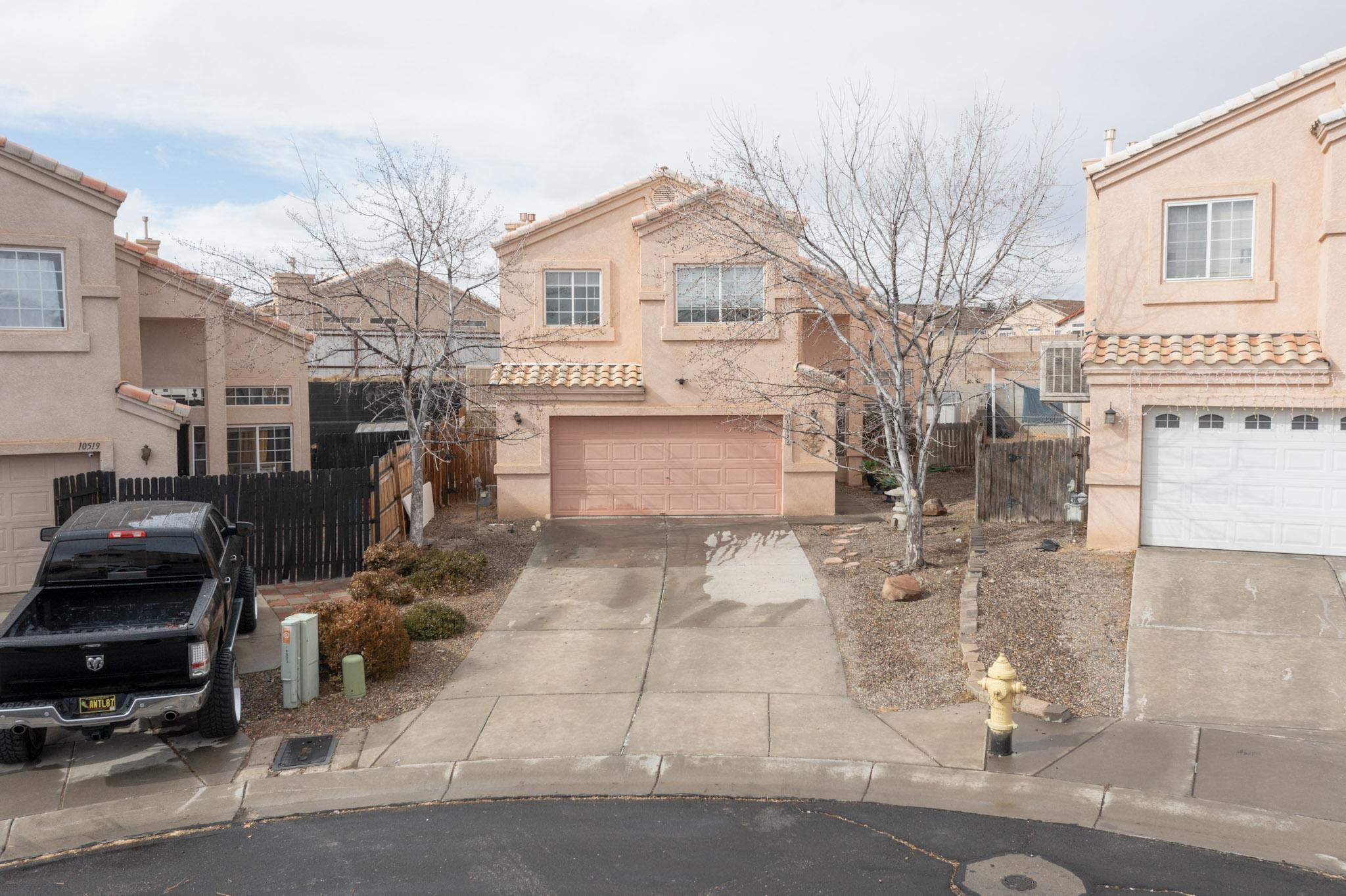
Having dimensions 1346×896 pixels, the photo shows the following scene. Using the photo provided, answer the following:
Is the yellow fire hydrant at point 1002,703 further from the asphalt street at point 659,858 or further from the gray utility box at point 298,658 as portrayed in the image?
the gray utility box at point 298,658

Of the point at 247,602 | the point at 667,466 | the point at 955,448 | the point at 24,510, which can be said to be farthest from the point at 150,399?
the point at 955,448

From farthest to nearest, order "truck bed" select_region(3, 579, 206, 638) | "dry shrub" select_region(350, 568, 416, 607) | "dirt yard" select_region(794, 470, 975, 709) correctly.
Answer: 1. "dry shrub" select_region(350, 568, 416, 607)
2. "dirt yard" select_region(794, 470, 975, 709)
3. "truck bed" select_region(3, 579, 206, 638)

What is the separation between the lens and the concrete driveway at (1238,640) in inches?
369

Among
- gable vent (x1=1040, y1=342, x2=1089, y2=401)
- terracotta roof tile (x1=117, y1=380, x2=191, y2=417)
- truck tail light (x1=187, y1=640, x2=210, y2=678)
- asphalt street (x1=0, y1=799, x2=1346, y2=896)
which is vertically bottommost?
asphalt street (x1=0, y1=799, x2=1346, y2=896)

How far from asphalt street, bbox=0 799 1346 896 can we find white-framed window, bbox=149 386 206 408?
14257 millimetres

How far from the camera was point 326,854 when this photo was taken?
7.10 metres

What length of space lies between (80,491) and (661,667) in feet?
29.4

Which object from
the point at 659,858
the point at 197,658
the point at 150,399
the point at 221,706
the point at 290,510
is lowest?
the point at 659,858

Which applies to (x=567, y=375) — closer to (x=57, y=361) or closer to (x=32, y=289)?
(x=57, y=361)

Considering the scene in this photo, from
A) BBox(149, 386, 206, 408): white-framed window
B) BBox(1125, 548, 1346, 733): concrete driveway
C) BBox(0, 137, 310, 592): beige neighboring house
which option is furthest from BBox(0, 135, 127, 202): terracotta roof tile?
BBox(1125, 548, 1346, 733): concrete driveway

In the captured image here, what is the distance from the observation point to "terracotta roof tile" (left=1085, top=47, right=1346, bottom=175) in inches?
538

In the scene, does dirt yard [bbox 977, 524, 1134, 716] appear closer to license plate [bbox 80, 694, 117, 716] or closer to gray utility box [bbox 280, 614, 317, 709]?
gray utility box [bbox 280, 614, 317, 709]

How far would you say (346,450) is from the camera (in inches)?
1035

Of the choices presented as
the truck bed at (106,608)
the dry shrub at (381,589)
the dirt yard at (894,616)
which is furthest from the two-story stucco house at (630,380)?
the truck bed at (106,608)
